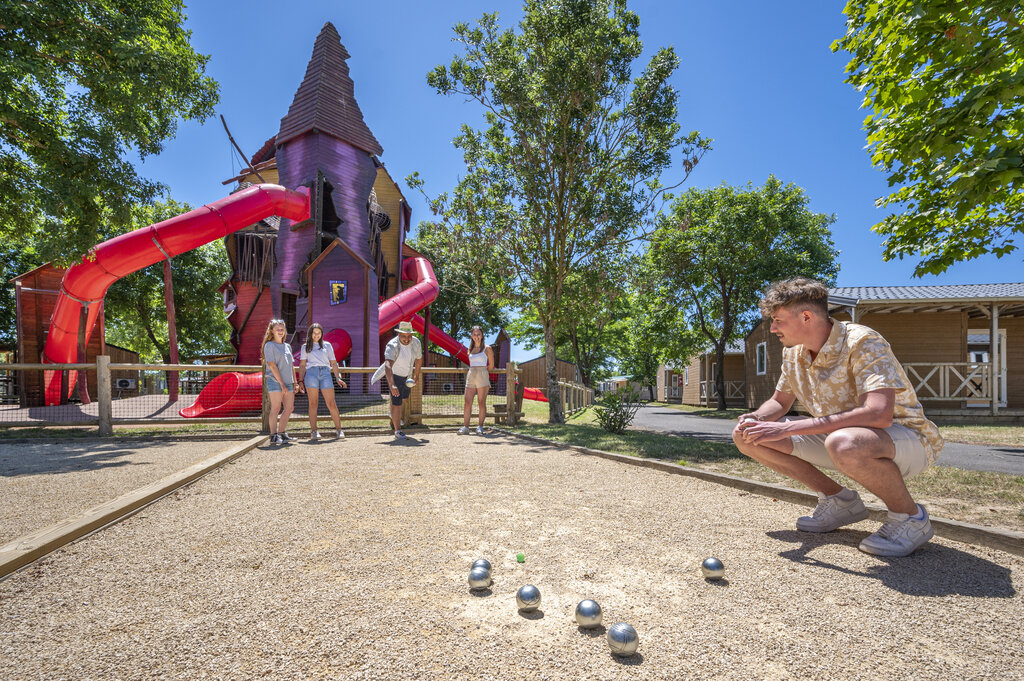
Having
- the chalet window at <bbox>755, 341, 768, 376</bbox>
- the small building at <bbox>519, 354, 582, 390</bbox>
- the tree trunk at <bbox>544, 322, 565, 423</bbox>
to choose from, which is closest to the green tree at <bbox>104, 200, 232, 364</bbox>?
the small building at <bbox>519, 354, 582, 390</bbox>

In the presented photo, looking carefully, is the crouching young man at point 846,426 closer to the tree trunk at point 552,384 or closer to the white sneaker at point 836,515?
the white sneaker at point 836,515

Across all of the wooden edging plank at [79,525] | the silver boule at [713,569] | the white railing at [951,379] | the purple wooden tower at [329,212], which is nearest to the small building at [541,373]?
the purple wooden tower at [329,212]

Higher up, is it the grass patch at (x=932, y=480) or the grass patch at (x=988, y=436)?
the grass patch at (x=932, y=480)

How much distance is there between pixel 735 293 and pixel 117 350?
30981 millimetres

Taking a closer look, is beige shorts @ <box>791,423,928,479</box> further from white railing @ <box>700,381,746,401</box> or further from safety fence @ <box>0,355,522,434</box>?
white railing @ <box>700,381,746,401</box>

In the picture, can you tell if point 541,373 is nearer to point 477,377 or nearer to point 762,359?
point 762,359

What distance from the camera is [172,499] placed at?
166 inches

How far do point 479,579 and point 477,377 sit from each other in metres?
7.34

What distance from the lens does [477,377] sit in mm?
9734

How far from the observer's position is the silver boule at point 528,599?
86.3 inches

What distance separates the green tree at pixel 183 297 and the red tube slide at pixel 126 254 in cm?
1279

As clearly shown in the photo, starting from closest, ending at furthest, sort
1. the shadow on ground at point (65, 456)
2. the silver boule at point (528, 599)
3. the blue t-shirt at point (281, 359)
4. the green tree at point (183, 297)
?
1. the silver boule at point (528, 599)
2. the shadow on ground at point (65, 456)
3. the blue t-shirt at point (281, 359)
4. the green tree at point (183, 297)

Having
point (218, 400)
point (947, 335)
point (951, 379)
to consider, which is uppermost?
point (947, 335)

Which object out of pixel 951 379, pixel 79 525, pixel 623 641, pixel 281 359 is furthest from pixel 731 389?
pixel 79 525
